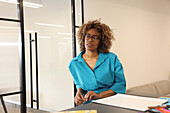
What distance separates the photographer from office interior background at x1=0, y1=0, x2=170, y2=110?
2.56 metres

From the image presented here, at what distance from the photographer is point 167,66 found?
5.35 m

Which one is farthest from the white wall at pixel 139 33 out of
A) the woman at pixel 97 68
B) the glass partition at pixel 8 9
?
the woman at pixel 97 68

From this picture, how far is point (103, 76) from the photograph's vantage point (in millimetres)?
1514

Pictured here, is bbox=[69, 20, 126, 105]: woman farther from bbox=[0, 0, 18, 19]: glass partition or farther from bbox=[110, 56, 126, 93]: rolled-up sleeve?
bbox=[0, 0, 18, 19]: glass partition

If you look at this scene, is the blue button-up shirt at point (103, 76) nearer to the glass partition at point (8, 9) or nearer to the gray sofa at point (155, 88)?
the glass partition at point (8, 9)

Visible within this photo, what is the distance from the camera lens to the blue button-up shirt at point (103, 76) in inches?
59.5

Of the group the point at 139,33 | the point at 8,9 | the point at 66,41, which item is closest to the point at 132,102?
the point at 8,9

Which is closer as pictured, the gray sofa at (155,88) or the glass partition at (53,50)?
the glass partition at (53,50)

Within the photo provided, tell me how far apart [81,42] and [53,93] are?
1603 mm

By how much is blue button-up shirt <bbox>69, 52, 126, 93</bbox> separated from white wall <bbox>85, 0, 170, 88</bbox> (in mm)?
1960

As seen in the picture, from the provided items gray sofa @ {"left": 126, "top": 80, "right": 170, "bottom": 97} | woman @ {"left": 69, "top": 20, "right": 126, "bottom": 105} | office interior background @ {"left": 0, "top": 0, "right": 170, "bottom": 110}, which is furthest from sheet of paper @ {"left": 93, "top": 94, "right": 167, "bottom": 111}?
gray sofa @ {"left": 126, "top": 80, "right": 170, "bottom": 97}

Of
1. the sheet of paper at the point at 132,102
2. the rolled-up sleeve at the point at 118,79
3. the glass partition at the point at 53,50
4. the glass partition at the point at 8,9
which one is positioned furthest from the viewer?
the glass partition at the point at 53,50

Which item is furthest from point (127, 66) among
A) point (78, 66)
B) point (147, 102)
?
point (147, 102)

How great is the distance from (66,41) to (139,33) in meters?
1.84
